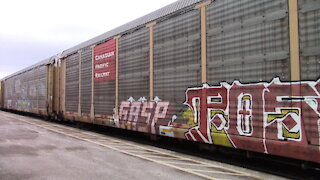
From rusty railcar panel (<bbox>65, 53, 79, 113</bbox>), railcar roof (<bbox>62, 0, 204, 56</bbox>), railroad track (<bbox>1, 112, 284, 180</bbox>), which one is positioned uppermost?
railcar roof (<bbox>62, 0, 204, 56</bbox>)

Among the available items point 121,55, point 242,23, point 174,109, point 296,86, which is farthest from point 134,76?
point 296,86

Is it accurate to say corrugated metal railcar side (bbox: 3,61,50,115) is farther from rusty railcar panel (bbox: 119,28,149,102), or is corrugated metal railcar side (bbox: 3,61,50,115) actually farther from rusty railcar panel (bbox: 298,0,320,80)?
rusty railcar panel (bbox: 298,0,320,80)

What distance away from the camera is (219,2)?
248 inches

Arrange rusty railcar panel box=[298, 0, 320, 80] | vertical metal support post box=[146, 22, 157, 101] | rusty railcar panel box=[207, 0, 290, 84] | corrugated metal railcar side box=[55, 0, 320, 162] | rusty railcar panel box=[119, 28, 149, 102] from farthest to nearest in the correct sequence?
rusty railcar panel box=[119, 28, 149, 102]
vertical metal support post box=[146, 22, 157, 101]
rusty railcar panel box=[207, 0, 290, 84]
corrugated metal railcar side box=[55, 0, 320, 162]
rusty railcar panel box=[298, 0, 320, 80]

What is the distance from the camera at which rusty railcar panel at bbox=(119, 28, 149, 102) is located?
870 cm

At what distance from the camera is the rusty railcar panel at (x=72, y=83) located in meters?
13.4

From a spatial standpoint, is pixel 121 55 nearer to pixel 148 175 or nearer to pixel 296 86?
pixel 148 175

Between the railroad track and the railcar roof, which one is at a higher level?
the railcar roof

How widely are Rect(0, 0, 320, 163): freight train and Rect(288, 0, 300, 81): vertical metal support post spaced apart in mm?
17

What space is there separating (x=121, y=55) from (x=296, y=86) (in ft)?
21.7

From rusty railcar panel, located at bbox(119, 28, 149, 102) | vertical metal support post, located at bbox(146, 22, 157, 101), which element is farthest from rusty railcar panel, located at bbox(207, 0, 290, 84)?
rusty railcar panel, located at bbox(119, 28, 149, 102)

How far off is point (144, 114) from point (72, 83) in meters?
6.83

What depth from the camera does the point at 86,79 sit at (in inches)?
488

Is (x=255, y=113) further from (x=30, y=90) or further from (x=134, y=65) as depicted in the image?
(x=30, y=90)
